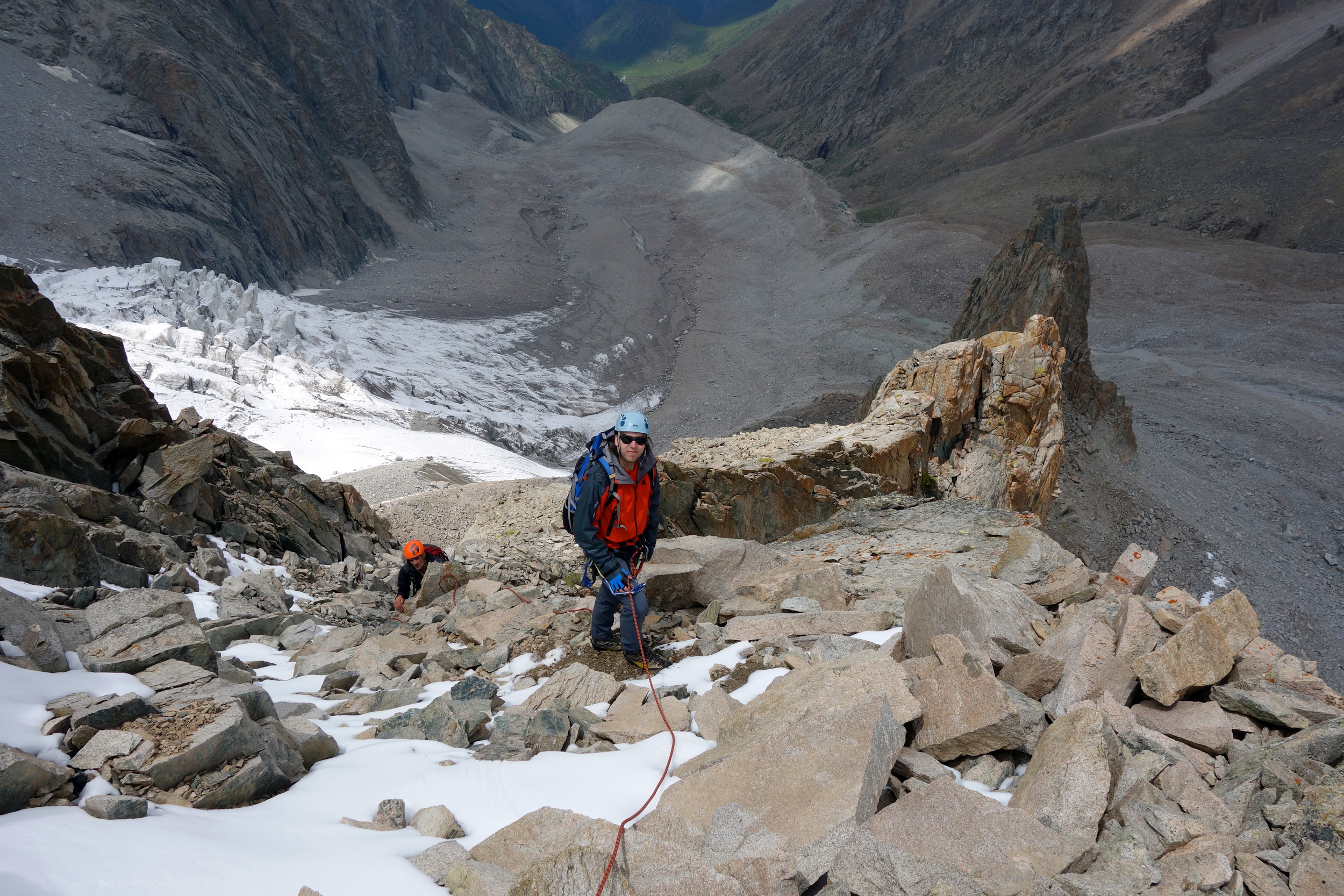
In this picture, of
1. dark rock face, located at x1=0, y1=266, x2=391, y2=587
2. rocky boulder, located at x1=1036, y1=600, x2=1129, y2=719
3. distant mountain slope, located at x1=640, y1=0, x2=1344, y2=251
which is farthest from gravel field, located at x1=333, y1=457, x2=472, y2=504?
distant mountain slope, located at x1=640, y1=0, x2=1344, y2=251

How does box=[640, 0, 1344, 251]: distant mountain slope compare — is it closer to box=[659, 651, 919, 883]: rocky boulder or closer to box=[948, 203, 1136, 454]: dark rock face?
box=[948, 203, 1136, 454]: dark rock face

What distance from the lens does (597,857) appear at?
7.73 ft

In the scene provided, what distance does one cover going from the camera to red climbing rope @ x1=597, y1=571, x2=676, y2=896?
7.75 ft

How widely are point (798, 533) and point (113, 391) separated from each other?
9.42 meters

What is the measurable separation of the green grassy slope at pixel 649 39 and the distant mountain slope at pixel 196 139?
105 metres

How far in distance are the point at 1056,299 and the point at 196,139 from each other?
4330 centimetres

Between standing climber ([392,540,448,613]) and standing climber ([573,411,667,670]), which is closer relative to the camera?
standing climber ([573,411,667,670])

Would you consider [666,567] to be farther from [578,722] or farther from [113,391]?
[113,391]

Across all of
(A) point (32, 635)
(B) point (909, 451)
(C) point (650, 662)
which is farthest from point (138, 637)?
(B) point (909, 451)

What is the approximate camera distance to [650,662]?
5.10 m

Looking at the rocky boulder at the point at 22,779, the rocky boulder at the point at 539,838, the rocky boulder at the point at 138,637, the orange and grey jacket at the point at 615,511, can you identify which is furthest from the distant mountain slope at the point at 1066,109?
the rocky boulder at the point at 22,779

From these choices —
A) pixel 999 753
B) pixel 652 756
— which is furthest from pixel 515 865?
pixel 999 753

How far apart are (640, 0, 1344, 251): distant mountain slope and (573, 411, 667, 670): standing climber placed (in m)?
52.7

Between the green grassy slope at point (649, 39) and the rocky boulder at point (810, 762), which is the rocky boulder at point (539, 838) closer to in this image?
the rocky boulder at point (810, 762)
